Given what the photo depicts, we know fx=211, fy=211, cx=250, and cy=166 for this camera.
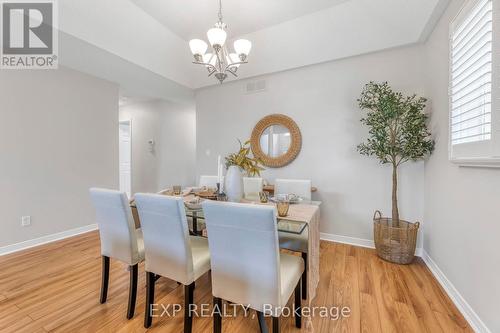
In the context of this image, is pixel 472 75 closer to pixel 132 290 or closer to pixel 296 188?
pixel 296 188

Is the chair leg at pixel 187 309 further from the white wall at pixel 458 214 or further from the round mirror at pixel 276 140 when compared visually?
the round mirror at pixel 276 140

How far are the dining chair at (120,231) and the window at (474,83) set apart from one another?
98.0 inches

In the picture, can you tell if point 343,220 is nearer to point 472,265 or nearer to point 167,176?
point 472,265

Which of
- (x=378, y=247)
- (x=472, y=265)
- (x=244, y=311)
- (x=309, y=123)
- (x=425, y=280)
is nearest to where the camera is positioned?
(x=472, y=265)

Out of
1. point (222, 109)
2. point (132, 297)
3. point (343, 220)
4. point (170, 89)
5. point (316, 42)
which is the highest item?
point (316, 42)

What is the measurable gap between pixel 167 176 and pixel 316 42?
14.3 feet

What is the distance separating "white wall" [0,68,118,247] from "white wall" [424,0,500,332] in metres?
4.71

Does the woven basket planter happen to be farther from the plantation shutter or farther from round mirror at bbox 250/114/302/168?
round mirror at bbox 250/114/302/168

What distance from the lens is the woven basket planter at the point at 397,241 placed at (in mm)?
2338

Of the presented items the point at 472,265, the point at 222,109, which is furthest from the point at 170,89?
the point at 472,265

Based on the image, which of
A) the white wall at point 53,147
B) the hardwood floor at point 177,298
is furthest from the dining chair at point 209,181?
the white wall at point 53,147

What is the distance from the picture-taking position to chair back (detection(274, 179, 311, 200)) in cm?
250

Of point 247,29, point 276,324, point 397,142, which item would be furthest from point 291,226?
point 247,29

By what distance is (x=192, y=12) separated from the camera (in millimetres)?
2670
